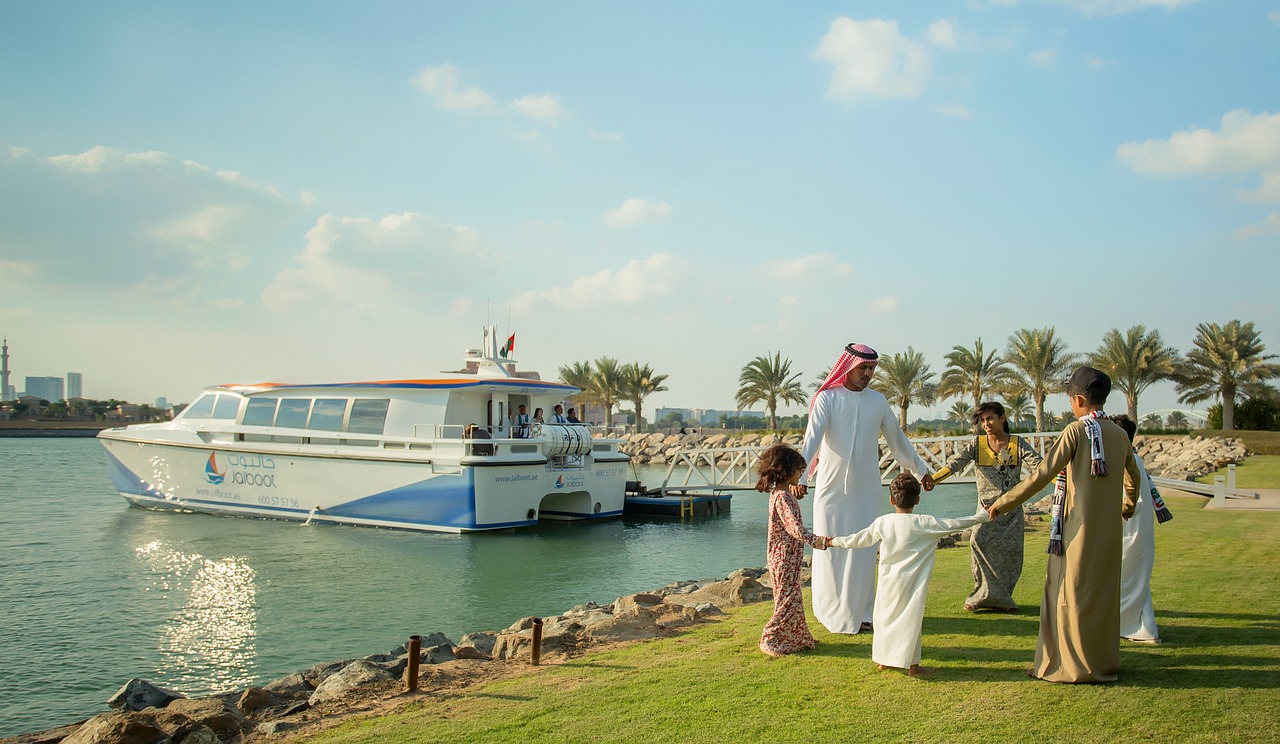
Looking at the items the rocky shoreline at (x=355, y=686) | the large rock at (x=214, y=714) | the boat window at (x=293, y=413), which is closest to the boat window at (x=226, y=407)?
the boat window at (x=293, y=413)

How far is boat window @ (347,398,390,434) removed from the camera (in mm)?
20234

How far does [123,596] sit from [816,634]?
38.5 ft

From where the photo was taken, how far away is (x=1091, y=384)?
15.5 ft

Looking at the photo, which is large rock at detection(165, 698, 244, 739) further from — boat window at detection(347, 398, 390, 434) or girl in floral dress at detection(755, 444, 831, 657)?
boat window at detection(347, 398, 390, 434)

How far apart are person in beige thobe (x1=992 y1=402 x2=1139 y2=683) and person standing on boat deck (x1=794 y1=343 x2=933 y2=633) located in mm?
1165

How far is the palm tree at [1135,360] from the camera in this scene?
39.0 meters

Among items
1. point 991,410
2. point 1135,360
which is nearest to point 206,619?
point 991,410

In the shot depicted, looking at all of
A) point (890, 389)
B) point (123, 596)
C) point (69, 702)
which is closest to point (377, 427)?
point (123, 596)

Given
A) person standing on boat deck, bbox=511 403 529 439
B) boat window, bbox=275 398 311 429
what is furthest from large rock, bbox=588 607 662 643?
boat window, bbox=275 398 311 429

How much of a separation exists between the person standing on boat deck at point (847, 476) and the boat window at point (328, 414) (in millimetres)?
17095

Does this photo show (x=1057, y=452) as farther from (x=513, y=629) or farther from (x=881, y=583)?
(x=513, y=629)

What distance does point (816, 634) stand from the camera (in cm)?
610

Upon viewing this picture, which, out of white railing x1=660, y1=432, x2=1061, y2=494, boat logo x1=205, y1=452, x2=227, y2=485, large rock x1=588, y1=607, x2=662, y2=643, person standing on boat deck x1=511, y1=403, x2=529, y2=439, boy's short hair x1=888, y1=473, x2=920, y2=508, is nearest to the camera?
boy's short hair x1=888, y1=473, x2=920, y2=508

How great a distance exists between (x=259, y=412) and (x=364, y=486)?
4.27m
